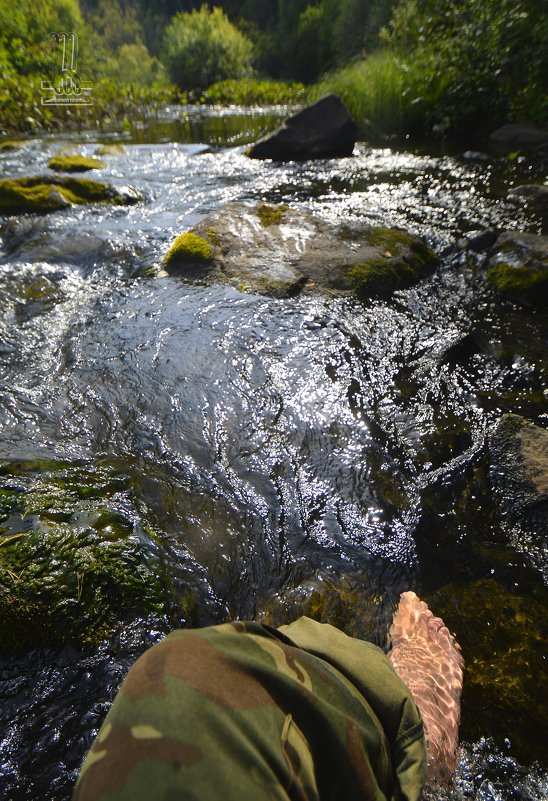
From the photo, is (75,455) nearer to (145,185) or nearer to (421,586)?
(421,586)

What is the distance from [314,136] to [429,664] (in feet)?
27.2

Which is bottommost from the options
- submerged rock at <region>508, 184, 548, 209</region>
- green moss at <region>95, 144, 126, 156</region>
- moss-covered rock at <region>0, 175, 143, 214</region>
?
submerged rock at <region>508, 184, 548, 209</region>

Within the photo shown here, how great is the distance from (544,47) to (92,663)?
28.6ft

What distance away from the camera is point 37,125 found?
35.0 feet

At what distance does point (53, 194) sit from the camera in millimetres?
5637

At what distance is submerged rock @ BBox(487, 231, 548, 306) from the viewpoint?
3.46 m

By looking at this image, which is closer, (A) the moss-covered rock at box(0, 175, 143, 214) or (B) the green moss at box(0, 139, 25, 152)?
(A) the moss-covered rock at box(0, 175, 143, 214)

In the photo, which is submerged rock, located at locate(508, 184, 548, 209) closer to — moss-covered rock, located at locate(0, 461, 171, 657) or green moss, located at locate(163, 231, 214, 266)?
green moss, located at locate(163, 231, 214, 266)

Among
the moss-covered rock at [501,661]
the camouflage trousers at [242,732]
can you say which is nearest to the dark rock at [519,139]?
the moss-covered rock at [501,661]

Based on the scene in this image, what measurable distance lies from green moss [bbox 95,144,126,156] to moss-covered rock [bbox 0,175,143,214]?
3.02 meters

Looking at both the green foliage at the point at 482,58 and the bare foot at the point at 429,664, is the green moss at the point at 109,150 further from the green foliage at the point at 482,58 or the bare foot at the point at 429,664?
the bare foot at the point at 429,664

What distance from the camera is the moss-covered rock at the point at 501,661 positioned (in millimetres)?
1458

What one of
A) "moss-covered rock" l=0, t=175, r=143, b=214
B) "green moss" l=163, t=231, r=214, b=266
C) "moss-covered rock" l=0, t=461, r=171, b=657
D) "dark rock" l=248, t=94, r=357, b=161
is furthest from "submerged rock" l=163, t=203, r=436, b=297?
"dark rock" l=248, t=94, r=357, b=161

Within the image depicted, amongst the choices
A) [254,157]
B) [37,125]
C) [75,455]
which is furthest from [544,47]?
[37,125]
